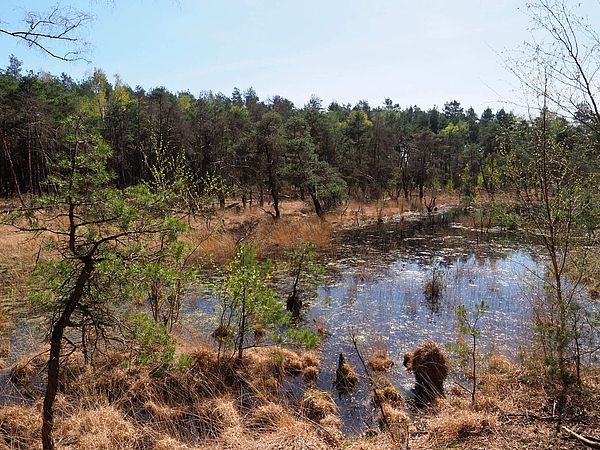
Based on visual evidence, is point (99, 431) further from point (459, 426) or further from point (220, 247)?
point (220, 247)

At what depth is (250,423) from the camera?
646 centimetres

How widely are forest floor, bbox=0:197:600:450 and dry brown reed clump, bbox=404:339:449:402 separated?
0.30m

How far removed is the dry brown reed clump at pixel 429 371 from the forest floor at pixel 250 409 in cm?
30

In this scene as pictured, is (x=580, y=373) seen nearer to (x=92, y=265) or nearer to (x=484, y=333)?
(x=484, y=333)

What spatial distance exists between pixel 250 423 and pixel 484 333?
20.1ft

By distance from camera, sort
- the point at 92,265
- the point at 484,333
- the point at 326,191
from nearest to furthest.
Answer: the point at 92,265 < the point at 484,333 < the point at 326,191

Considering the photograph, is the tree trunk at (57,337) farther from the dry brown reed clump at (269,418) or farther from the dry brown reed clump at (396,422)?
the dry brown reed clump at (396,422)

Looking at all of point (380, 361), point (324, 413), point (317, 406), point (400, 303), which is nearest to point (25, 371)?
point (317, 406)

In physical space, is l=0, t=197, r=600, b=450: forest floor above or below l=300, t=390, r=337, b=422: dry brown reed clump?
above

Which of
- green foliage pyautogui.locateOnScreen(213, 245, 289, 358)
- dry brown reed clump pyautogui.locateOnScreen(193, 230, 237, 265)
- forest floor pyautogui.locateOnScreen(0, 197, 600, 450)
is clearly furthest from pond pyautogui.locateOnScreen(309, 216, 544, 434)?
dry brown reed clump pyautogui.locateOnScreen(193, 230, 237, 265)

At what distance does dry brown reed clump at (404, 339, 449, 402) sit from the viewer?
24.6 feet

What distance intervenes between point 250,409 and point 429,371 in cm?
334

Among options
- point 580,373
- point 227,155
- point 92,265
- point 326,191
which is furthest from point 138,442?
point 227,155

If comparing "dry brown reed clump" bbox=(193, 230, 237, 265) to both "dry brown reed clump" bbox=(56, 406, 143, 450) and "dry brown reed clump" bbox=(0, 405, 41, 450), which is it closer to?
"dry brown reed clump" bbox=(0, 405, 41, 450)
